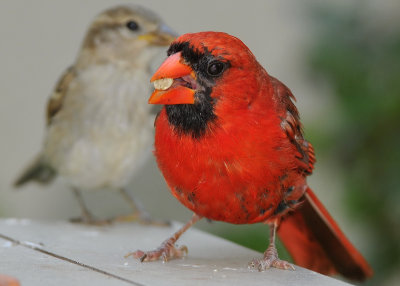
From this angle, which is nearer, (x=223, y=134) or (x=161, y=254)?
(x=223, y=134)

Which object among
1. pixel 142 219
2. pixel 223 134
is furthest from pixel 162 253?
pixel 142 219

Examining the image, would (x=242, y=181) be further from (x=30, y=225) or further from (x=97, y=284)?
(x=30, y=225)

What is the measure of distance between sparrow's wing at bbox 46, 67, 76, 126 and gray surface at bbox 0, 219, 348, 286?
0.76m

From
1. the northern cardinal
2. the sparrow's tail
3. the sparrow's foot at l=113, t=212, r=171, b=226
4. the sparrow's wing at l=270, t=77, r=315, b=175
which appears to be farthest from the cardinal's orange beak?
the sparrow's tail

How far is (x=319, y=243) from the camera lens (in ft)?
8.29

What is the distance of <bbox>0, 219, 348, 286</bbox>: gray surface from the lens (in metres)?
1.93

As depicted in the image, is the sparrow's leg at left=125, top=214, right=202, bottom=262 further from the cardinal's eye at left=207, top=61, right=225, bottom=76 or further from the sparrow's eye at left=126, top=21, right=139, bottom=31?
the sparrow's eye at left=126, top=21, right=139, bottom=31

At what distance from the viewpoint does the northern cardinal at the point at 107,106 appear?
3316mm

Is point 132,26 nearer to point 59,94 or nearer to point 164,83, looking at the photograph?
point 59,94

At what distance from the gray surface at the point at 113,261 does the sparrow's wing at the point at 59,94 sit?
2.51 ft

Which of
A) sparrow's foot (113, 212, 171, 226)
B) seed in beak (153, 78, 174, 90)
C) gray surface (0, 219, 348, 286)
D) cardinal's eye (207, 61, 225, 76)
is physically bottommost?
sparrow's foot (113, 212, 171, 226)

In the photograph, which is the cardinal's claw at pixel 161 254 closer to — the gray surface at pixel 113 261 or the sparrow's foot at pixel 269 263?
the gray surface at pixel 113 261

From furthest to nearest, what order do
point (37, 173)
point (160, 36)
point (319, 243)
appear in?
point (37, 173) < point (160, 36) < point (319, 243)

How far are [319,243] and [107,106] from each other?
1.21 metres
